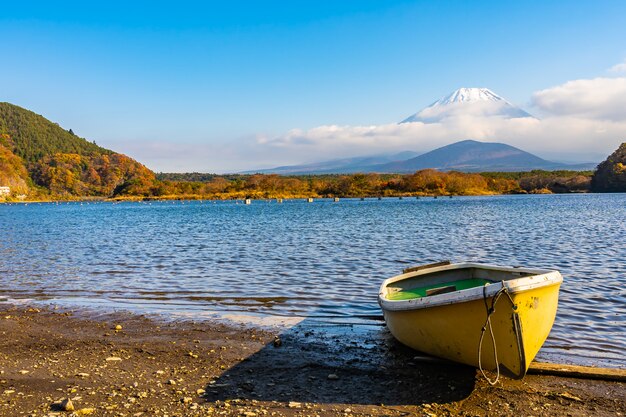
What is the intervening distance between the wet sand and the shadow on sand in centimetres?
2

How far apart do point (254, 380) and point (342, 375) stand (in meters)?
1.44

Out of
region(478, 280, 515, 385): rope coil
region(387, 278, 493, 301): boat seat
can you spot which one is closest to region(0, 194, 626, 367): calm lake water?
region(387, 278, 493, 301): boat seat

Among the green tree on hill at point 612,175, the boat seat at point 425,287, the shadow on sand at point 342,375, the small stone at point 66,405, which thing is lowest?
the shadow on sand at point 342,375

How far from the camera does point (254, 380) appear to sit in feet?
27.4

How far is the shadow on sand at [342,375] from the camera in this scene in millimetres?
7664

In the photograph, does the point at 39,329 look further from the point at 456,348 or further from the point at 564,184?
the point at 564,184

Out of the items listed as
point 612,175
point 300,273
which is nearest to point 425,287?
point 300,273

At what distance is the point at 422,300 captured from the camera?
841 centimetres

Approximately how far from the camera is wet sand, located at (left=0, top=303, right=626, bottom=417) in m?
7.12

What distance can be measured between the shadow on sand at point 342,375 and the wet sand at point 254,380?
17 millimetres

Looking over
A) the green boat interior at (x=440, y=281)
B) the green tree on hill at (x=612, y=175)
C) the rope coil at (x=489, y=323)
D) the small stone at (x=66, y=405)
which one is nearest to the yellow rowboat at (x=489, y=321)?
the rope coil at (x=489, y=323)

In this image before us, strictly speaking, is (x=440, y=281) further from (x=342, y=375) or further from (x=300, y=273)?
(x=300, y=273)

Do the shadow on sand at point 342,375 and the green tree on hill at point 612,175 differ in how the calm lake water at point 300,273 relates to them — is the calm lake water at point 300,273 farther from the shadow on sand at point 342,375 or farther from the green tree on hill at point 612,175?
the green tree on hill at point 612,175

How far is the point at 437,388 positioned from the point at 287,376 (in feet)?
7.84
